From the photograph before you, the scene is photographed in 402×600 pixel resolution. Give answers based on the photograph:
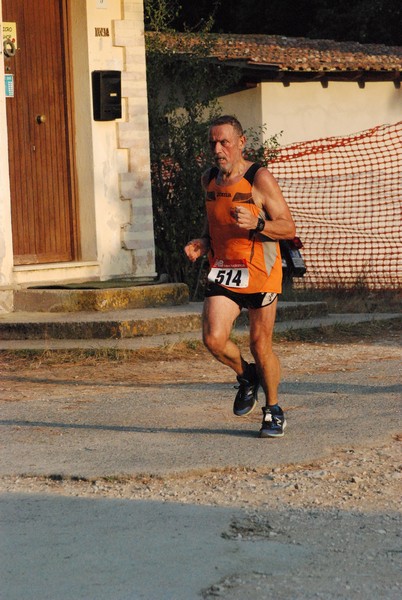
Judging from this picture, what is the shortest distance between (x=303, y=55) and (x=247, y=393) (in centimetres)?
1433

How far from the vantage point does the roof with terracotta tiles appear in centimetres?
2030

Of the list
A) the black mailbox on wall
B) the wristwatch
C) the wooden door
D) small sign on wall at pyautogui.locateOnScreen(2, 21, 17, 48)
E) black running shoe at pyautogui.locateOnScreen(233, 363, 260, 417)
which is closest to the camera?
the wristwatch

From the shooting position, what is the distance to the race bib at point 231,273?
24.7 ft

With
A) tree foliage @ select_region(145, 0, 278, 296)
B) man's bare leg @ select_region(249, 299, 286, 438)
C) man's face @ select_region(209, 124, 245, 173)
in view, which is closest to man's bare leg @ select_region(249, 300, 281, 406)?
man's bare leg @ select_region(249, 299, 286, 438)

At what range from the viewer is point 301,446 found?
729 cm

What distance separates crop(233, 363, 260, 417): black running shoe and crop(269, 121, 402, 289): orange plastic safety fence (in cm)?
917

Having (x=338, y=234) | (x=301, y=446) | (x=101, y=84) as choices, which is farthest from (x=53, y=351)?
(x=338, y=234)

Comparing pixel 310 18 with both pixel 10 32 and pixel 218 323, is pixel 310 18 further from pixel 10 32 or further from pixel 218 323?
pixel 218 323

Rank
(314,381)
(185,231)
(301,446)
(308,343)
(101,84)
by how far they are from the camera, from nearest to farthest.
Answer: (301,446)
(314,381)
(308,343)
(101,84)
(185,231)

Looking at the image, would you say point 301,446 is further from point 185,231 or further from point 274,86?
point 274,86

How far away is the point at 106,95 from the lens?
1304cm

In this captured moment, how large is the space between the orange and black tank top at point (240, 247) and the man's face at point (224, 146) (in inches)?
5.0

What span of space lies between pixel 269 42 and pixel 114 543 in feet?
61.2

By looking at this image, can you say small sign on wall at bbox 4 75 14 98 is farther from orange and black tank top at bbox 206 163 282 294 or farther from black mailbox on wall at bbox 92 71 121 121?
orange and black tank top at bbox 206 163 282 294
